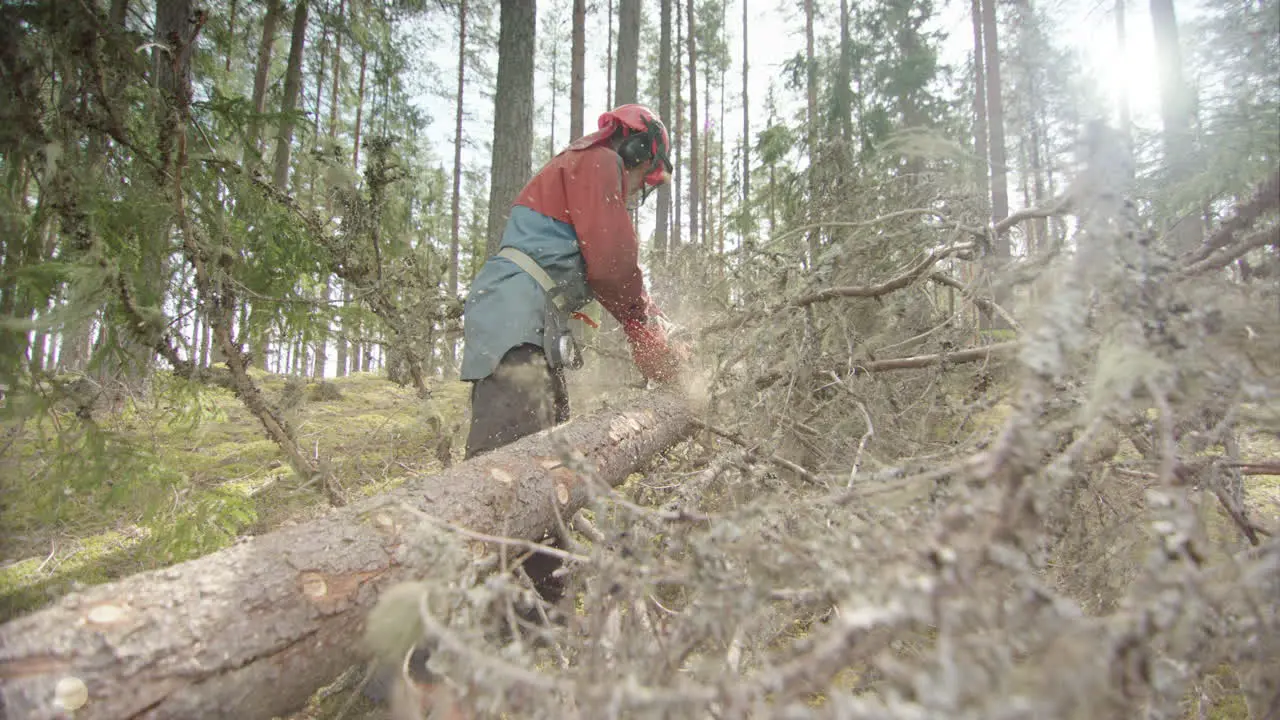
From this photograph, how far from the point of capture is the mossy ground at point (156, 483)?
2.40 m

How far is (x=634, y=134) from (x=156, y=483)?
9.77ft

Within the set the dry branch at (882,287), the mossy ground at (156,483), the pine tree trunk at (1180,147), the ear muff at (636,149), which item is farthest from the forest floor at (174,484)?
the ear muff at (636,149)

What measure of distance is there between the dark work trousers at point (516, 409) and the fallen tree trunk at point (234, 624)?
2.65 feet

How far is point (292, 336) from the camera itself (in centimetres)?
345

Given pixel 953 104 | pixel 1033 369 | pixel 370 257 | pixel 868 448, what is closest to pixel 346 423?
pixel 370 257

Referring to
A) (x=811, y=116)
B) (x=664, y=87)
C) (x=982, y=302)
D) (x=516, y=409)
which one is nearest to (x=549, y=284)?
(x=516, y=409)

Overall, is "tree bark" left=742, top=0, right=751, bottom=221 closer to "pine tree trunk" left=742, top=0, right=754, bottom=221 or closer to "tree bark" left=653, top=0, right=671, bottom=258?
"pine tree trunk" left=742, top=0, right=754, bottom=221

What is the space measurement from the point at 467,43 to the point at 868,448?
18696mm

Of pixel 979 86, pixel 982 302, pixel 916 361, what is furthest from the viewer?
pixel 979 86

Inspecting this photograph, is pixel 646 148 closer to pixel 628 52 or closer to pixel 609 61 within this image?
pixel 628 52

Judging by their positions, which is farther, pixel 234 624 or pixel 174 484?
pixel 174 484

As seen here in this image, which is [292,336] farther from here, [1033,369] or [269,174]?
[1033,369]

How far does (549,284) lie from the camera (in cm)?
274

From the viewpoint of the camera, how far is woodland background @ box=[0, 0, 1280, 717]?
0.73 meters
